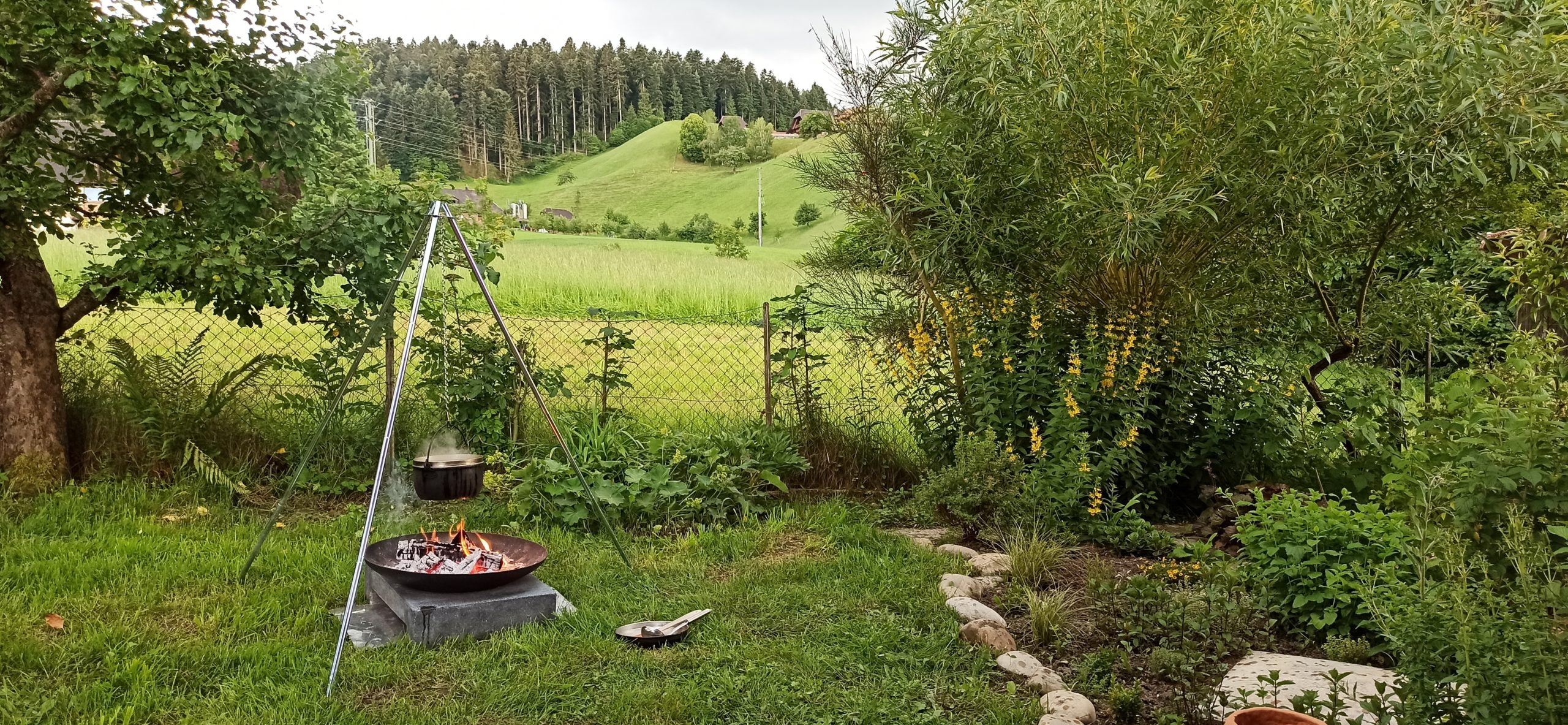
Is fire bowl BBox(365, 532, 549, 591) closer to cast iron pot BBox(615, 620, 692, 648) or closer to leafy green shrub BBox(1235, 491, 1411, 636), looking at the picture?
cast iron pot BBox(615, 620, 692, 648)

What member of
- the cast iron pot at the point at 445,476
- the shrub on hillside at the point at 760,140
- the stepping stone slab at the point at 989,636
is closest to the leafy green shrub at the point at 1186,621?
the stepping stone slab at the point at 989,636

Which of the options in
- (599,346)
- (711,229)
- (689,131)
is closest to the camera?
(599,346)

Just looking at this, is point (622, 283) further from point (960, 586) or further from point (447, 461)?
point (960, 586)

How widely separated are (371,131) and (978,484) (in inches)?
237

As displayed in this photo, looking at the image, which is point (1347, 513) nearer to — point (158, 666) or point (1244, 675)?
point (1244, 675)

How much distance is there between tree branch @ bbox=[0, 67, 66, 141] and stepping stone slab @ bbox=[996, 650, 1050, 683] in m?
5.48

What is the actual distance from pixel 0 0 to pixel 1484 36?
6.89 m

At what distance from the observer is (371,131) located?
7.98 meters

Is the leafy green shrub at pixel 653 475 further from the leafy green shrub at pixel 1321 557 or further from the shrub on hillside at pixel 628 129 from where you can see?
the shrub on hillside at pixel 628 129

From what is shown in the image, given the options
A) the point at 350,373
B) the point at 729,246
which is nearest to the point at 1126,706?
the point at 350,373

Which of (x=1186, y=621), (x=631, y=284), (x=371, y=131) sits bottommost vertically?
(x=1186, y=621)

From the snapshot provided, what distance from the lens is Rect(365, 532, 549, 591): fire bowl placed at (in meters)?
3.75

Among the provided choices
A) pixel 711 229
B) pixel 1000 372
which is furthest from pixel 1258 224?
pixel 711 229

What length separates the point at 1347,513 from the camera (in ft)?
12.3
